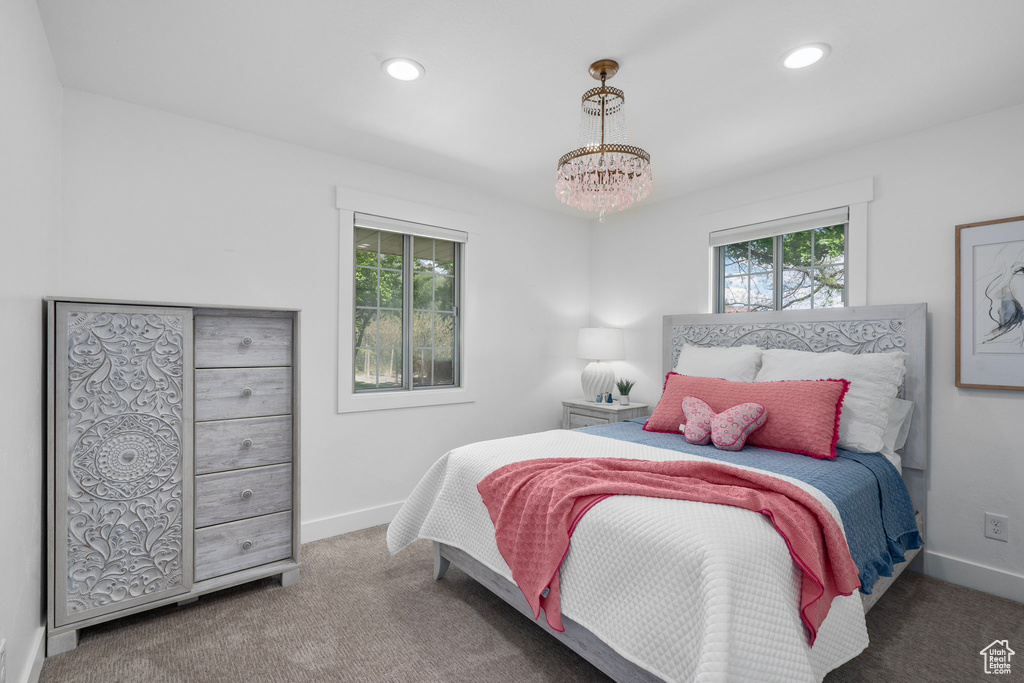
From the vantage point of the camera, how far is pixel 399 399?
3.46 meters

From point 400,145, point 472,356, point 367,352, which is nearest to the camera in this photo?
point 400,145

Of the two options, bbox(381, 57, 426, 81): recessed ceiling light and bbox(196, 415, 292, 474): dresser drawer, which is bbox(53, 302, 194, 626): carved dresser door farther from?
bbox(381, 57, 426, 81): recessed ceiling light

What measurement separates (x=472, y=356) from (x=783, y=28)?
2701 millimetres

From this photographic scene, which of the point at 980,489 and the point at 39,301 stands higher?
the point at 39,301

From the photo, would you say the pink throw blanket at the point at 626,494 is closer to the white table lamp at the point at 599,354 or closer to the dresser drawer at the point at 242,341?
the dresser drawer at the point at 242,341

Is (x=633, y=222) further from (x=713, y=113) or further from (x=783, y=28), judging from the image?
(x=783, y=28)

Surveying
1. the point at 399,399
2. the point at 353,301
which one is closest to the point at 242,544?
the point at 399,399

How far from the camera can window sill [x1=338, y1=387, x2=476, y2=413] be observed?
3.23 meters

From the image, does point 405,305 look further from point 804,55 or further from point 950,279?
point 950,279

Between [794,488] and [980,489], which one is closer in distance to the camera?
[794,488]

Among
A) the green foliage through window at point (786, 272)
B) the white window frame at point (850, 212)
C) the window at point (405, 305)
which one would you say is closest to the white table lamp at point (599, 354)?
the green foliage through window at point (786, 272)

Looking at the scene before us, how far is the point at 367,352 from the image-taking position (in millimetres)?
3424

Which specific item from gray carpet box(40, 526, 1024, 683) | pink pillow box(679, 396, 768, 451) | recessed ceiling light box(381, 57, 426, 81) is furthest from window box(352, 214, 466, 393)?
pink pillow box(679, 396, 768, 451)

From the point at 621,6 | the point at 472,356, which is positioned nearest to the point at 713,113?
the point at 621,6
